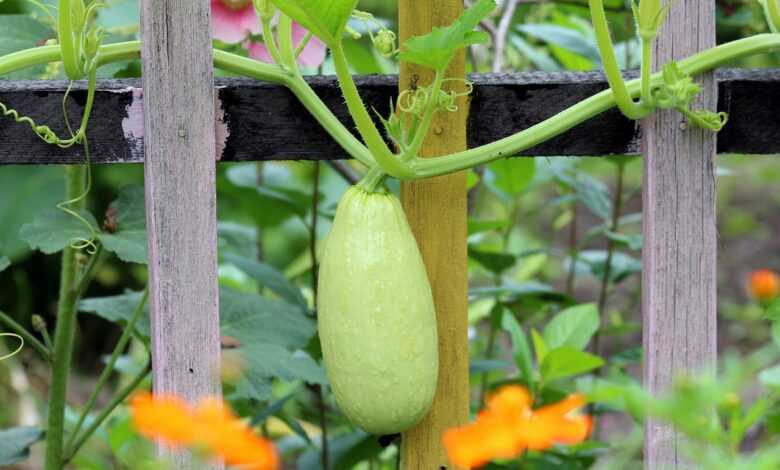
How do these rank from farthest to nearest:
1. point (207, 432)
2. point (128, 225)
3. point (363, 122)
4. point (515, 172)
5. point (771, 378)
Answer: point (515, 172)
point (128, 225)
point (363, 122)
point (771, 378)
point (207, 432)

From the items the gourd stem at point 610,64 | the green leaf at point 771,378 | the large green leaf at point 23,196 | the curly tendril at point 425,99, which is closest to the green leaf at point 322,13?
the curly tendril at point 425,99

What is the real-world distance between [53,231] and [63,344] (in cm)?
25

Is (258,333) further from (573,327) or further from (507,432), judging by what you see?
(507,432)

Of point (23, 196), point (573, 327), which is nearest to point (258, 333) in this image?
point (573, 327)

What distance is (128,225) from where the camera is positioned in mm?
1472

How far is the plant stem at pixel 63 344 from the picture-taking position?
1.55 m

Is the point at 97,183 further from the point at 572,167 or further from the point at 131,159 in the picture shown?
the point at 131,159

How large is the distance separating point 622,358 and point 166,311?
3.11ft

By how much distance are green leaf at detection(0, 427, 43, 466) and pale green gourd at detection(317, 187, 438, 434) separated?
24.3 inches

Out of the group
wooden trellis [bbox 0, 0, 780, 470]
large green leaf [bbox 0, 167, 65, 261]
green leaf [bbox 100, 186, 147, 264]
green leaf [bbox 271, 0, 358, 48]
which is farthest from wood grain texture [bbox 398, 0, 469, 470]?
large green leaf [bbox 0, 167, 65, 261]

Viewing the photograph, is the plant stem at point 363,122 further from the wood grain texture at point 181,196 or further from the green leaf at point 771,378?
the green leaf at point 771,378

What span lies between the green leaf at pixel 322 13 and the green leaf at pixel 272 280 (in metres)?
0.72

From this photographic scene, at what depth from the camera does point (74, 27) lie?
1.18 m

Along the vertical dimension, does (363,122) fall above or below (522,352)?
above
